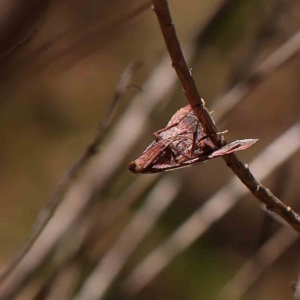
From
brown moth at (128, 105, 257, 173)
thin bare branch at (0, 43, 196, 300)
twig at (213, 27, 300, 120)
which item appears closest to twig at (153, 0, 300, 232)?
brown moth at (128, 105, 257, 173)

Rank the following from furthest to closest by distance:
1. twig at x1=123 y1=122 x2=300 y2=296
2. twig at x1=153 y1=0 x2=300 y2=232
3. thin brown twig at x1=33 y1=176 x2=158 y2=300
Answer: twig at x1=123 y1=122 x2=300 y2=296
thin brown twig at x1=33 y1=176 x2=158 y2=300
twig at x1=153 y1=0 x2=300 y2=232

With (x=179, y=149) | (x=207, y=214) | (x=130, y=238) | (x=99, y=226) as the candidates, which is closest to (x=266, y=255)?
(x=207, y=214)

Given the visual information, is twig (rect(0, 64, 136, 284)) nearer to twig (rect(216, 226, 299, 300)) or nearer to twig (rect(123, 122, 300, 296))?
twig (rect(123, 122, 300, 296))

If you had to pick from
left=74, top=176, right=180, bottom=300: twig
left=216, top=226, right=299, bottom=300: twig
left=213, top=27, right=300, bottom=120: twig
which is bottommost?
left=216, top=226, right=299, bottom=300: twig

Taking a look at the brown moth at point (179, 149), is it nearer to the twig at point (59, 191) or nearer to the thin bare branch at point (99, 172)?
the twig at point (59, 191)

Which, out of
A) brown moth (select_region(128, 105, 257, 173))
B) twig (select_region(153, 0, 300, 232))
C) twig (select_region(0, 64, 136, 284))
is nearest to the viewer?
twig (select_region(153, 0, 300, 232))

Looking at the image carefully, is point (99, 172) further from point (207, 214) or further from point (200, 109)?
point (200, 109)

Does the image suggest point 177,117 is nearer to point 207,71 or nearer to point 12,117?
point 207,71
